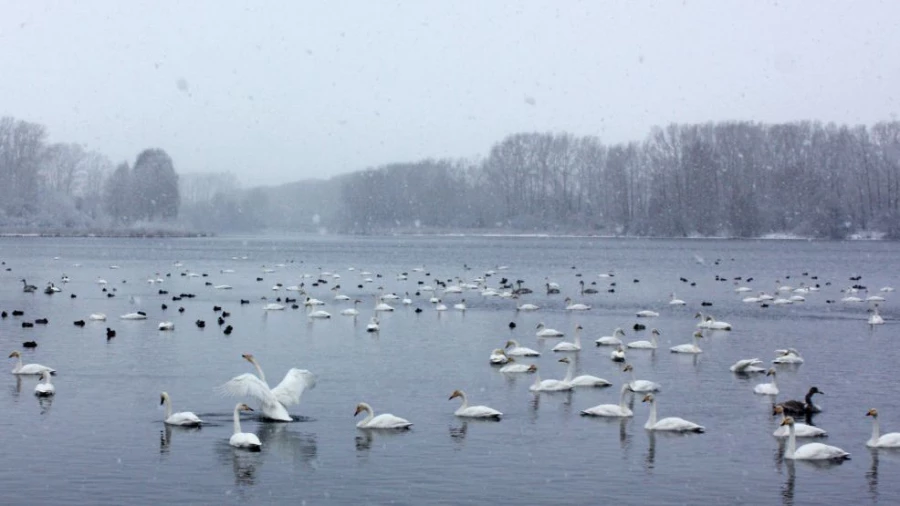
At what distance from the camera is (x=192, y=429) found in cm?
1515

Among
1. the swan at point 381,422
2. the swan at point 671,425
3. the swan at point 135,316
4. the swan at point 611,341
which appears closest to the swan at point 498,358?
the swan at point 611,341

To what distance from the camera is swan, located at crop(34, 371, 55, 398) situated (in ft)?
57.0

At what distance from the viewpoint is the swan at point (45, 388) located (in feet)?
57.0

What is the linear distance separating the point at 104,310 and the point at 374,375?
649 inches

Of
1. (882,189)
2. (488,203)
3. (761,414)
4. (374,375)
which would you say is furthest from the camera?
(488,203)

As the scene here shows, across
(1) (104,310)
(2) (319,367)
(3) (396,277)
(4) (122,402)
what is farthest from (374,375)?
(3) (396,277)

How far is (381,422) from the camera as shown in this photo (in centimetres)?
1512

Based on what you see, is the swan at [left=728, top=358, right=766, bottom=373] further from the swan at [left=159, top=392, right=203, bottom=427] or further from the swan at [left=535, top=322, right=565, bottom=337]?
the swan at [left=159, top=392, right=203, bottom=427]

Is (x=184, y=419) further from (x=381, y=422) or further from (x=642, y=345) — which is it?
(x=642, y=345)

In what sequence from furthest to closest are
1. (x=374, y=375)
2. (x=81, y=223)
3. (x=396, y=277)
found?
(x=81, y=223) < (x=396, y=277) < (x=374, y=375)

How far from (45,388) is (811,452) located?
1120 cm

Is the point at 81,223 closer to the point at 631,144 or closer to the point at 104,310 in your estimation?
the point at 631,144

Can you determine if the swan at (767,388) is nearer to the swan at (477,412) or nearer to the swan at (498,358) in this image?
the swan at (477,412)

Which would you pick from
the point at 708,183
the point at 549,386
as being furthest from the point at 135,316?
the point at 708,183
